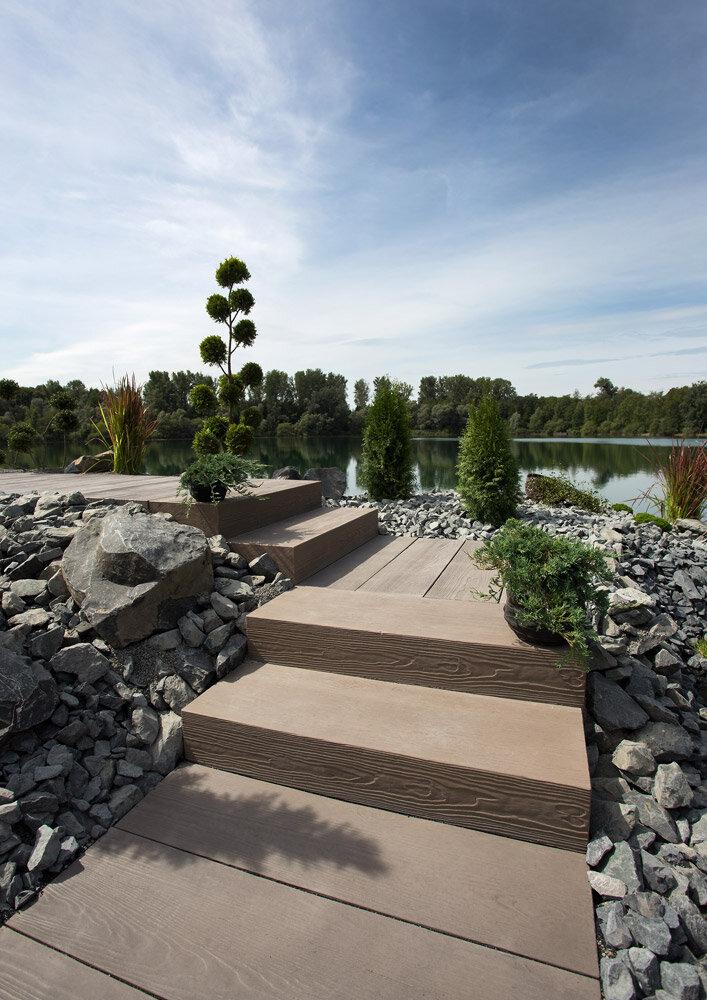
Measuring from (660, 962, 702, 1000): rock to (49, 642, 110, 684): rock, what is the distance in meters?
2.03

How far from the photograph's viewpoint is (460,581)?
2.95 metres

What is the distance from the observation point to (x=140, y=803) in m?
1.72

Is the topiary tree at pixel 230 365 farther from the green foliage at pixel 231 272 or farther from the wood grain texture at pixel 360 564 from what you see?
the wood grain texture at pixel 360 564

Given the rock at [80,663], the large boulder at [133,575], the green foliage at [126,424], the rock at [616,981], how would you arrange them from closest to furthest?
the rock at [616,981], the rock at [80,663], the large boulder at [133,575], the green foliage at [126,424]

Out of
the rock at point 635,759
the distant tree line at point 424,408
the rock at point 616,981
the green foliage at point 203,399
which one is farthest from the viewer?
the distant tree line at point 424,408

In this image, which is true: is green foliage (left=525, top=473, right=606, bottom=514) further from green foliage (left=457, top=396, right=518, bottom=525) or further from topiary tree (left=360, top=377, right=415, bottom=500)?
topiary tree (left=360, top=377, right=415, bottom=500)

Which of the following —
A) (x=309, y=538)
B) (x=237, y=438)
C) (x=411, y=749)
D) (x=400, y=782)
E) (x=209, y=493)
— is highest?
(x=237, y=438)

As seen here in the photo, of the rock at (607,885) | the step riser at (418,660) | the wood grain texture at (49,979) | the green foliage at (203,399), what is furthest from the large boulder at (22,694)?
the green foliage at (203,399)

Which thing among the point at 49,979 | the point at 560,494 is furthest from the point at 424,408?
the point at 49,979

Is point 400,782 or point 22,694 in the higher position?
point 22,694

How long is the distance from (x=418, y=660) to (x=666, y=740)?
945 millimetres

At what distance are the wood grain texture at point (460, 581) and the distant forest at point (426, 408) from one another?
29.2 ft

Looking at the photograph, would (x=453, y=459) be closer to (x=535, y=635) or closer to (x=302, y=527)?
(x=302, y=527)

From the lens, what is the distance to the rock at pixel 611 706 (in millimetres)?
1852
